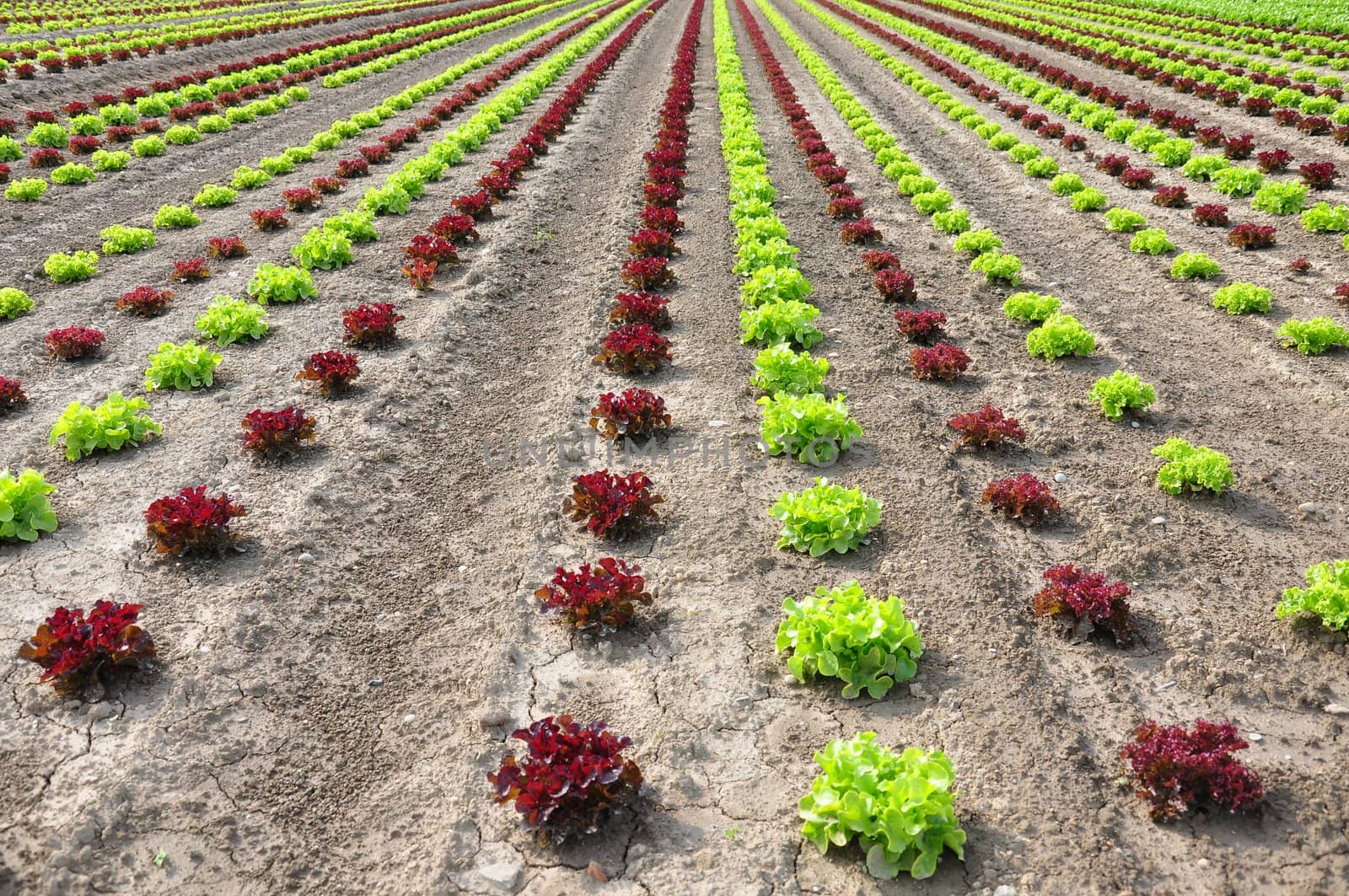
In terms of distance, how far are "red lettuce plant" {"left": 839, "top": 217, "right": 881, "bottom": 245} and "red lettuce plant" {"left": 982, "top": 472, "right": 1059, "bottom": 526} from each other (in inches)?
348

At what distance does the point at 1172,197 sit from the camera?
1717 cm

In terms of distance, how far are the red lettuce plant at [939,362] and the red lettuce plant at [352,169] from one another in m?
16.1

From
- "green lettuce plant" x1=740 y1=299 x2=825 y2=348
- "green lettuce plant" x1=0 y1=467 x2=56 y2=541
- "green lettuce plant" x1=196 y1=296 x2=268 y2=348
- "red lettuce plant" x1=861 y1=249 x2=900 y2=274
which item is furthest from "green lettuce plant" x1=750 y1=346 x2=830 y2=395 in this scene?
"green lettuce plant" x1=0 y1=467 x2=56 y2=541

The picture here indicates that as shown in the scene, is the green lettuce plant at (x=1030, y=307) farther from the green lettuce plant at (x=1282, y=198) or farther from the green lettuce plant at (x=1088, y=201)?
the green lettuce plant at (x=1282, y=198)

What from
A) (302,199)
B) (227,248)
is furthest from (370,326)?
(302,199)

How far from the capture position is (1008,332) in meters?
12.7

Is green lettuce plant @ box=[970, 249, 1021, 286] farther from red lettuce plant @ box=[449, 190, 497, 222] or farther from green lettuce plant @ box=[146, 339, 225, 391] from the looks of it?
green lettuce plant @ box=[146, 339, 225, 391]

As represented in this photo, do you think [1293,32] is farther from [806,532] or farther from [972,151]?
[806,532]

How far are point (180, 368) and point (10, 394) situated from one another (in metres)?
1.91

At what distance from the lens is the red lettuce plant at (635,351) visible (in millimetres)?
11367

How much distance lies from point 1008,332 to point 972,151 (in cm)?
1273

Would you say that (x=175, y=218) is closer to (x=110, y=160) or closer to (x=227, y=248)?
(x=227, y=248)

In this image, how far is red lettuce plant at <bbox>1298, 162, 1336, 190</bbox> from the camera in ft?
55.8

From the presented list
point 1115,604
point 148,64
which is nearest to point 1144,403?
point 1115,604
